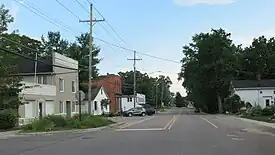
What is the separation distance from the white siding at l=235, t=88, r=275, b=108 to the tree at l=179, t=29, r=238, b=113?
10.7 ft

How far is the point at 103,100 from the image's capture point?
7269 cm

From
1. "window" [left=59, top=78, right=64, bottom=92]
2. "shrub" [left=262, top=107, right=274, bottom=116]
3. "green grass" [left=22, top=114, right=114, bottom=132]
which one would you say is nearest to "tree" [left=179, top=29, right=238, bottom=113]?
"shrub" [left=262, top=107, right=274, bottom=116]

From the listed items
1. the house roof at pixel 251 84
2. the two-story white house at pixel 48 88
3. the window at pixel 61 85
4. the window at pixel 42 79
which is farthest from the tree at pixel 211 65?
the window at pixel 42 79

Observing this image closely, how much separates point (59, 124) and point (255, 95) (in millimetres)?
51467

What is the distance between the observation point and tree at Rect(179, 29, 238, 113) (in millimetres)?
76688

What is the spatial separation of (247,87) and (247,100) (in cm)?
233

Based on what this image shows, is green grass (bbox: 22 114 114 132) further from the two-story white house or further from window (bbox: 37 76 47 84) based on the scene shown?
window (bbox: 37 76 47 84)

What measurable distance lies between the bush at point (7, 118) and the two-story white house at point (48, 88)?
14.2 ft

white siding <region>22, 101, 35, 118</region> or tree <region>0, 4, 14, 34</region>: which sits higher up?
tree <region>0, 4, 14, 34</region>

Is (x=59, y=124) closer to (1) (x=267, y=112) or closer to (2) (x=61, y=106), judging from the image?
(2) (x=61, y=106)

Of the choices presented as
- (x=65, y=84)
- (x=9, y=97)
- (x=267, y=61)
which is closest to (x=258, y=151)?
(x=9, y=97)

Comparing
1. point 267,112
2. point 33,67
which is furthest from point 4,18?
point 267,112

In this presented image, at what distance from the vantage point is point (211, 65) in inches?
3000

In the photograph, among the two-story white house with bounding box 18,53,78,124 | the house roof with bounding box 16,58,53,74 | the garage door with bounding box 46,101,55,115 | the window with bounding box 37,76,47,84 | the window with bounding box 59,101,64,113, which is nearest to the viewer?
the two-story white house with bounding box 18,53,78,124
